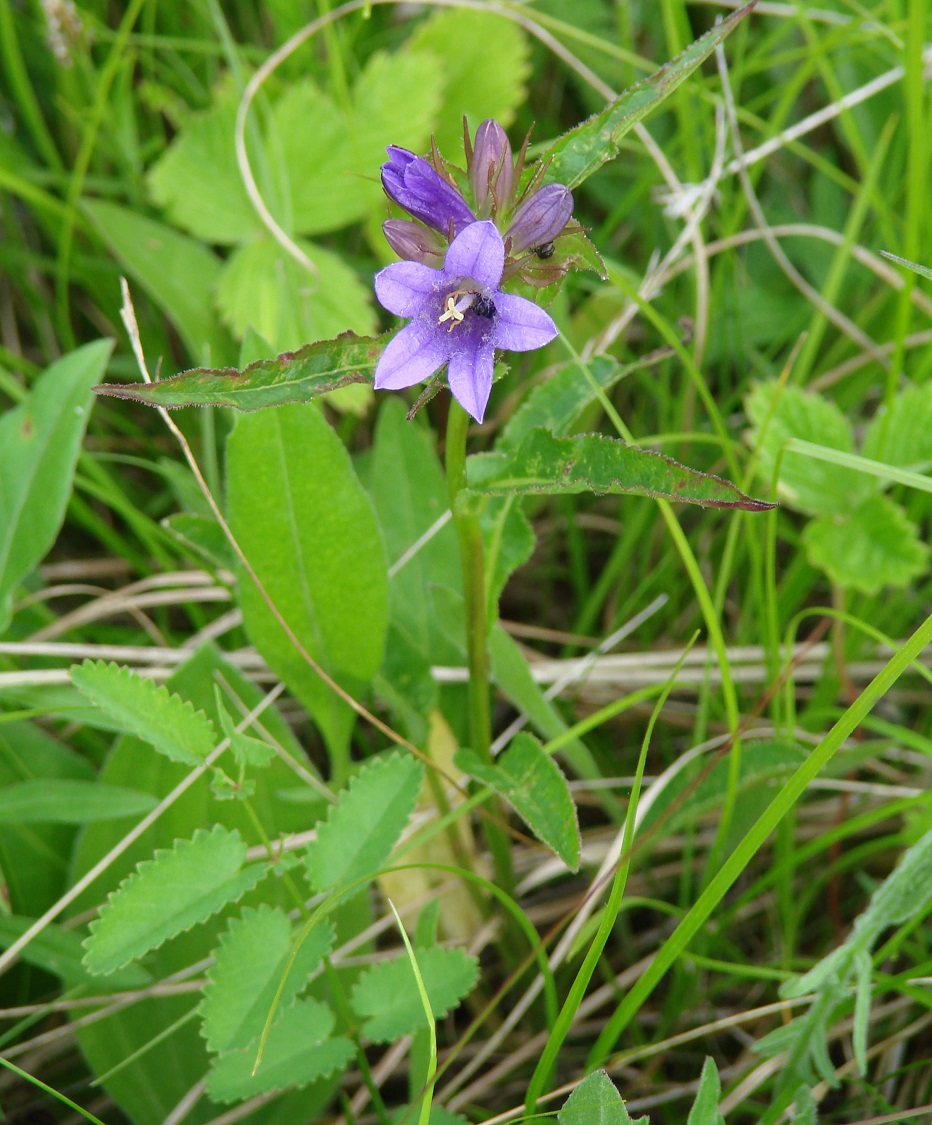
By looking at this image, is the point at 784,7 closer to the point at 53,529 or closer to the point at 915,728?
the point at 915,728

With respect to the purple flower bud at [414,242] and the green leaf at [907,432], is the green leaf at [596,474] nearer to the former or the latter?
the purple flower bud at [414,242]

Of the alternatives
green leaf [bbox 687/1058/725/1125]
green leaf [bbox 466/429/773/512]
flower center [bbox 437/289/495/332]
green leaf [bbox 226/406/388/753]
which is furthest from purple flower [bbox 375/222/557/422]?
→ green leaf [bbox 687/1058/725/1125]

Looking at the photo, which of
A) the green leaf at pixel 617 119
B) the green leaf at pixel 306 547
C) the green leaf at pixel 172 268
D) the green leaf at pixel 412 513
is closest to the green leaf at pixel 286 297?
the green leaf at pixel 172 268

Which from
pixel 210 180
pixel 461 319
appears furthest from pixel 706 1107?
pixel 210 180

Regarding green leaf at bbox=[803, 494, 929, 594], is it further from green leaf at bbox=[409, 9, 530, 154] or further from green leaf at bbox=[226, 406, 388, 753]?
green leaf at bbox=[409, 9, 530, 154]

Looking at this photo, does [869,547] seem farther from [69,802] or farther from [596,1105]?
[69,802]

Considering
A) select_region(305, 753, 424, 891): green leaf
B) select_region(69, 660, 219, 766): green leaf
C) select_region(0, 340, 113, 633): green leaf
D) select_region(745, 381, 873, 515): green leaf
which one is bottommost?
select_region(305, 753, 424, 891): green leaf

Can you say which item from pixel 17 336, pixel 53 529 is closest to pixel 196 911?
pixel 53 529
